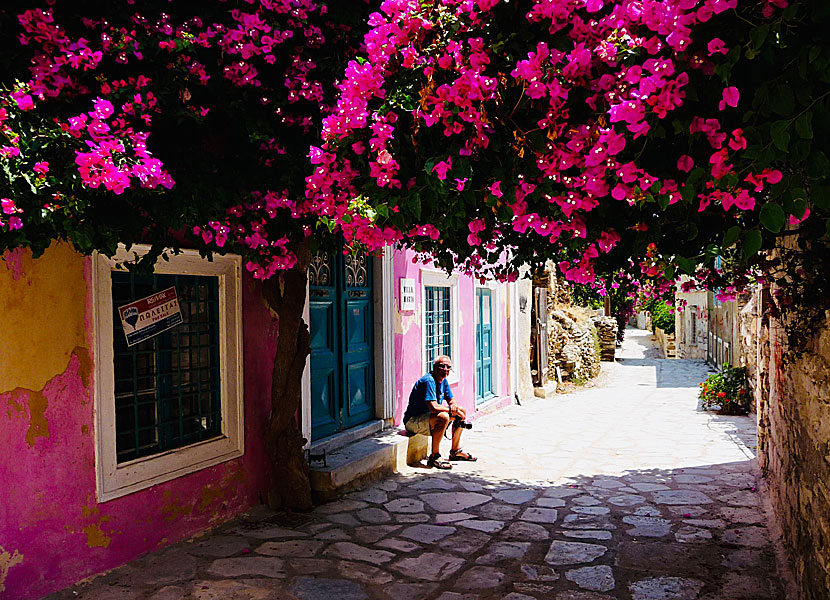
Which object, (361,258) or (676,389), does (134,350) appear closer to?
(361,258)

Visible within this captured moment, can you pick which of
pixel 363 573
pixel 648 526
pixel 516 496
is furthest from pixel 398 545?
pixel 648 526

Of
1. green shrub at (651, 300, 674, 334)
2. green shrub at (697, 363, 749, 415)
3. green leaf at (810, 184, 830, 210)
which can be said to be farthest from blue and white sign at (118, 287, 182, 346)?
green shrub at (651, 300, 674, 334)

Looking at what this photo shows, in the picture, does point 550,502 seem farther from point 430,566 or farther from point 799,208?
point 799,208

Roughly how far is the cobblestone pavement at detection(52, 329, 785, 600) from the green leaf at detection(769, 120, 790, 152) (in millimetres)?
3507

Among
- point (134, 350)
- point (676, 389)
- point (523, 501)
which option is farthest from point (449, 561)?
point (676, 389)

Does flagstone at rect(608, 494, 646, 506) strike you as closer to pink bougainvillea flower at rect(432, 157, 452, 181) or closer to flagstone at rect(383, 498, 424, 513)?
flagstone at rect(383, 498, 424, 513)

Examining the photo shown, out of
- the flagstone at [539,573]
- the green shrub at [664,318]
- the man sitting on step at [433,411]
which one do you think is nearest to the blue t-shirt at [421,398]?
the man sitting on step at [433,411]

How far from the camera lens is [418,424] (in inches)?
314

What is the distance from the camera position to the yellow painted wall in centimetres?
407

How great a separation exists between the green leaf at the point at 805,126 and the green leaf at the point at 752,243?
35cm

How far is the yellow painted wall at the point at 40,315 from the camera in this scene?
13.3ft

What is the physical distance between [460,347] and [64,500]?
712 centimetres

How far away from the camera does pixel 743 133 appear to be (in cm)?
197

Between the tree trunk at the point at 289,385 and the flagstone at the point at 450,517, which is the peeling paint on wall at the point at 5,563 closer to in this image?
the tree trunk at the point at 289,385
